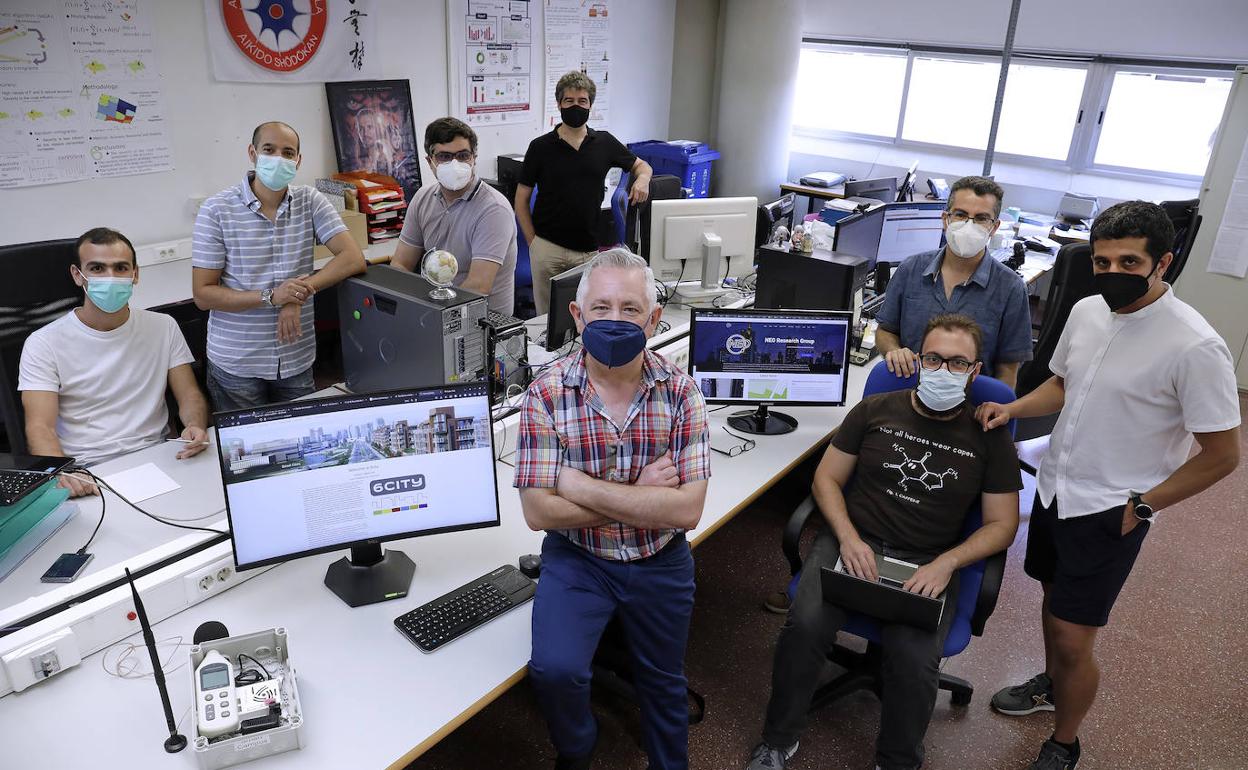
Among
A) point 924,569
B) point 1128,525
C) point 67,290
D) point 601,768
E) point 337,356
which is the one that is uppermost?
point 67,290

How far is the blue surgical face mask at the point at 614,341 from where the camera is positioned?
1968 mm

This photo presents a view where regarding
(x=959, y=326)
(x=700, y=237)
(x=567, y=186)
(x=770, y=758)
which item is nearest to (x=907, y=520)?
(x=959, y=326)

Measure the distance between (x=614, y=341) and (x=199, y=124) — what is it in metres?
3.39

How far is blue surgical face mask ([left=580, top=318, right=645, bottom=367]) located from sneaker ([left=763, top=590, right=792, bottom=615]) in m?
1.54

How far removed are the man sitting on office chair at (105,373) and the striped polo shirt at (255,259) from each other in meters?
0.25

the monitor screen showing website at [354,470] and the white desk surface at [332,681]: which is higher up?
the monitor screen showing website at [354,470]

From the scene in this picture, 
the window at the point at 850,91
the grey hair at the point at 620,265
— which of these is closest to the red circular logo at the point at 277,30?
the grey hair at the point at 620,265

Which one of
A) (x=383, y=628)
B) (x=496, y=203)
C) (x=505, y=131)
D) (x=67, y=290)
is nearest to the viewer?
(x=383, y=628)

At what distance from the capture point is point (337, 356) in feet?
16.3

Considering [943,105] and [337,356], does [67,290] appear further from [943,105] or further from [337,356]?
[943,105]

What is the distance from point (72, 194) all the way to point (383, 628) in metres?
3.17

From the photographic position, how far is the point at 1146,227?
6.69 feet

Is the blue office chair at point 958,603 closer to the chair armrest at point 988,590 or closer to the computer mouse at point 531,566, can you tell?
the chair armrest at point 988,590

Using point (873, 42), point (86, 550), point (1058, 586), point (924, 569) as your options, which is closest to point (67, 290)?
point (86, 550)
